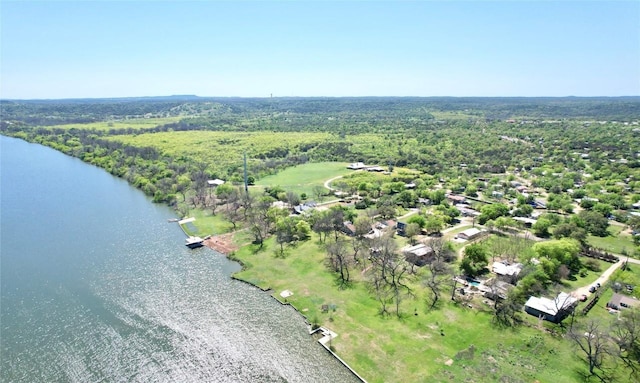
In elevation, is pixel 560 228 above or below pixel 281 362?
above

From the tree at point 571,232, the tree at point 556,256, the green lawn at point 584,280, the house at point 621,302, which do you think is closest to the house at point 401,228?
the tree at point 556,256

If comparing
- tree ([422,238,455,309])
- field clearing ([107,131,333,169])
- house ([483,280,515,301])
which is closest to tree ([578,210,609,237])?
tree ([422,238,455,309])

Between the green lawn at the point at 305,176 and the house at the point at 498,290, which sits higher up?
the house at the point at 498,290

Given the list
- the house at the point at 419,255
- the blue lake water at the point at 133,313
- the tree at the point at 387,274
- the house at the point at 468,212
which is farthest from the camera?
the house at the point at 468,212

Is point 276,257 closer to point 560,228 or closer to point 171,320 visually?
point 171,320

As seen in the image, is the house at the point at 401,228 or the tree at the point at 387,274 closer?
the tree at the point at 387,274

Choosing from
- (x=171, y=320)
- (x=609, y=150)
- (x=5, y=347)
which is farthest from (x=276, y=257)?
(x=609, y=150)

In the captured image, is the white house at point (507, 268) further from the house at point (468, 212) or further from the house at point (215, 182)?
the house at point (215, 182)
